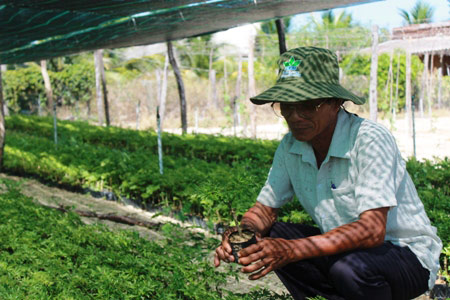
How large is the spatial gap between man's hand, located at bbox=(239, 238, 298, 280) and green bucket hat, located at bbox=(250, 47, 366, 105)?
575 mm

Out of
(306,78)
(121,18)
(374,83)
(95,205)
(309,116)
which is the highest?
(121,18)

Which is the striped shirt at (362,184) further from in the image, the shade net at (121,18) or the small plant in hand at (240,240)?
the shade net at (121,18)

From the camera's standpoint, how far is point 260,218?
2.54 metres

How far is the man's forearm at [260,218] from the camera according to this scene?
2510mm

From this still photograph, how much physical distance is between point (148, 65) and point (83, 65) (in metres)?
9.15

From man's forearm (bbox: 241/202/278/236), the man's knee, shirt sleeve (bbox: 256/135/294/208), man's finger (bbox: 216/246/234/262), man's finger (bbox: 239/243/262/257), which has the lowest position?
the man's knee

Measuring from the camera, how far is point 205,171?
6387 mm

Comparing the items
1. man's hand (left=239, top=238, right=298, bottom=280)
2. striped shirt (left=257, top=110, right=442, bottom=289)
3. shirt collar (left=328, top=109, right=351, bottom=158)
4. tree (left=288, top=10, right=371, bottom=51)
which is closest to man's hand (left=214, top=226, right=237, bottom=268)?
man's hand (left=239, top=238, right=298, bottom=280)

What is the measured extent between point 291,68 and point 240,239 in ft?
2.56

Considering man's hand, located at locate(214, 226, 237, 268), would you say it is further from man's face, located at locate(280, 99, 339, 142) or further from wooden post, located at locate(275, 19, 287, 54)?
wooden post, located at locate(275, 19, 287, 54)

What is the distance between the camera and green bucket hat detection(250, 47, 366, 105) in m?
2.07

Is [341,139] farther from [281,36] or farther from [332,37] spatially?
[332,37]

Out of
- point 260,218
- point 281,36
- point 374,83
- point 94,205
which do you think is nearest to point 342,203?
point 260,218

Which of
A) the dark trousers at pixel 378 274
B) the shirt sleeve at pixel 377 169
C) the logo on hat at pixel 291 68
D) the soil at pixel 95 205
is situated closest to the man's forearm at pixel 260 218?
the dark trousers at pixel 378 274
